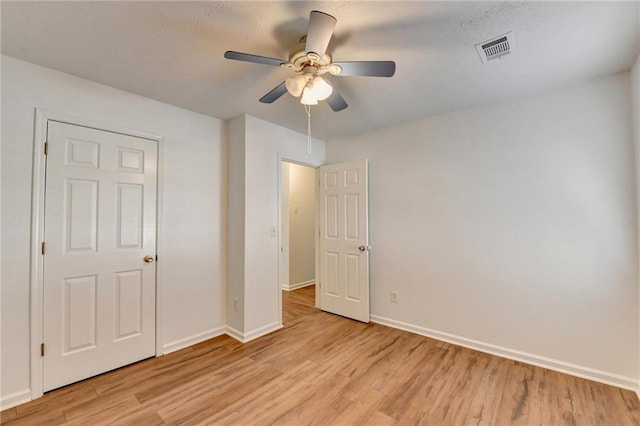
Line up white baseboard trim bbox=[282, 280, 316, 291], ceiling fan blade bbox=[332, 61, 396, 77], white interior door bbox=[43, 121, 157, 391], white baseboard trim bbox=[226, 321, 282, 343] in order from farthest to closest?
white baseboard trim bbox=[282, 280, 316, 291] → white baseboard trim bbox=[226, 321, 282, 343] → white interior door bbox=[43, 121, 157, 391] → ceiling fan blade bbox=[332, 61, 396, 77]

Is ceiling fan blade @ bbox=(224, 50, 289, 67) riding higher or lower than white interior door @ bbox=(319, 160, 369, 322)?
higher

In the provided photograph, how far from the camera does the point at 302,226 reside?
504 cm

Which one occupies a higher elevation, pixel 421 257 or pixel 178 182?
pixel 178 182

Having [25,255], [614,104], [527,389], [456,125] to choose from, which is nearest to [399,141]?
[456,125]

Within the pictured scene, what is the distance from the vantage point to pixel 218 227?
9.85ft

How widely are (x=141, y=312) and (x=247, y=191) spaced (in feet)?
4.87

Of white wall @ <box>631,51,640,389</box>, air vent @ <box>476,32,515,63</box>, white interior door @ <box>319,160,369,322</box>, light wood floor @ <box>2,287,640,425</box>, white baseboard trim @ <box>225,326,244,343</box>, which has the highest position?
air vent @ <box>476,32,515,63</box>

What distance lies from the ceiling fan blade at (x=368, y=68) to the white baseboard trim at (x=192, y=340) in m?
2.80

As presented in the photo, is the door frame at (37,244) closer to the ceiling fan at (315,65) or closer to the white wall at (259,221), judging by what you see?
the white wall at (259,221)

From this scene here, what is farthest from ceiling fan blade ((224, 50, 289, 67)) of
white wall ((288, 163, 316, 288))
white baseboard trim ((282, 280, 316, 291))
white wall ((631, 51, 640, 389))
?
white baseboard trim ((282, 280, 316, 291))

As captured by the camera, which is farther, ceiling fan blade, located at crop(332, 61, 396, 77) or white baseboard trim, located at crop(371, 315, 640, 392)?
white baseboard trim, located at crop(371, 315, 640, 392)

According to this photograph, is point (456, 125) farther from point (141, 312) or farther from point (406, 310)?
point (141, 312)

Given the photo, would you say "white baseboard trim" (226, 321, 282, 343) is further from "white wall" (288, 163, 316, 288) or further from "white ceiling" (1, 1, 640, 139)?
"white ceiling" (1, 1, 640, 139)

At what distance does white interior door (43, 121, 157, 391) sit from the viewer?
79.4 inches
